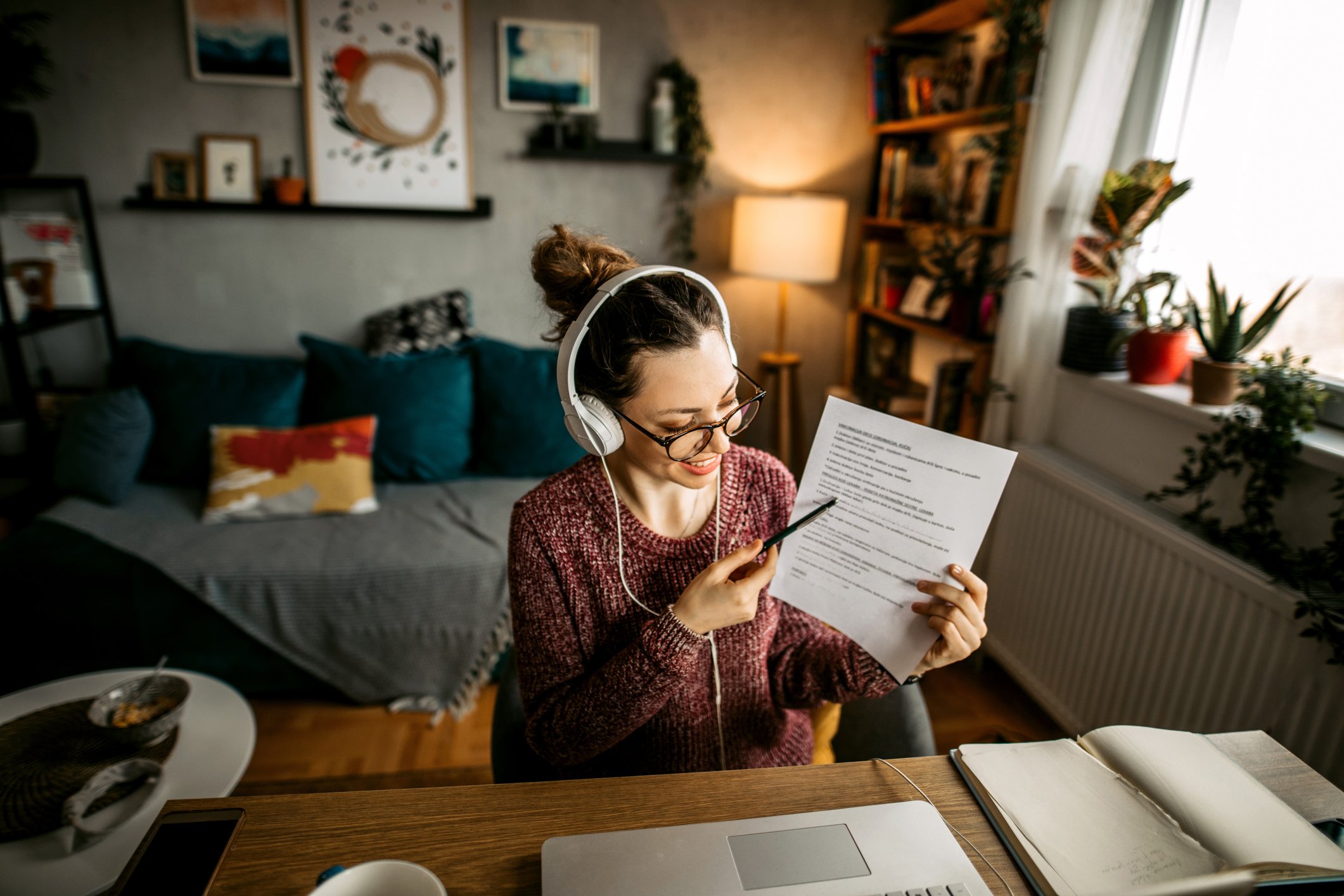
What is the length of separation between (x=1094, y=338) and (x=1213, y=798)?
146 cm

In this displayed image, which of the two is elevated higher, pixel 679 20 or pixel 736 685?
pixel 679 20

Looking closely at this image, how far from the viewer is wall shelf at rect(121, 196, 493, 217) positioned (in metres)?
2.65

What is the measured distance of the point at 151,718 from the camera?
4.42 feet

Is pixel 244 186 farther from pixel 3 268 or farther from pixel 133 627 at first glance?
pixel 133 627

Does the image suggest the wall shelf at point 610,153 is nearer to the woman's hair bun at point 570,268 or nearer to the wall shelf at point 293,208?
the wall shelf at point 293,208

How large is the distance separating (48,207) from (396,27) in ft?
4.80

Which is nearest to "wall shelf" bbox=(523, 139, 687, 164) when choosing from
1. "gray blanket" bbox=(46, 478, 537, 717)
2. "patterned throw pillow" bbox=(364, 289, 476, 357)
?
"patterned throw pillow" bbox=(364, 289, 476, 357)

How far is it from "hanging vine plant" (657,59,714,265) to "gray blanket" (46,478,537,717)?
5.12ft

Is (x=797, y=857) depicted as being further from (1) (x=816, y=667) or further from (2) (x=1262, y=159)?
(2) (x=1262, y=159)

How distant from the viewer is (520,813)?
0.73m

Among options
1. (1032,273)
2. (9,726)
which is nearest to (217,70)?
(9,726)

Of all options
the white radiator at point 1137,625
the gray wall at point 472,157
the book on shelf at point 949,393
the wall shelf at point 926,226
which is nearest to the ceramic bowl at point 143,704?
the gray wall at point 472,157

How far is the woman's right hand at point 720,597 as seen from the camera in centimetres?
83

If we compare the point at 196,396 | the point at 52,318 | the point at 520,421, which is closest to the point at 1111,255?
the point at 520,421
